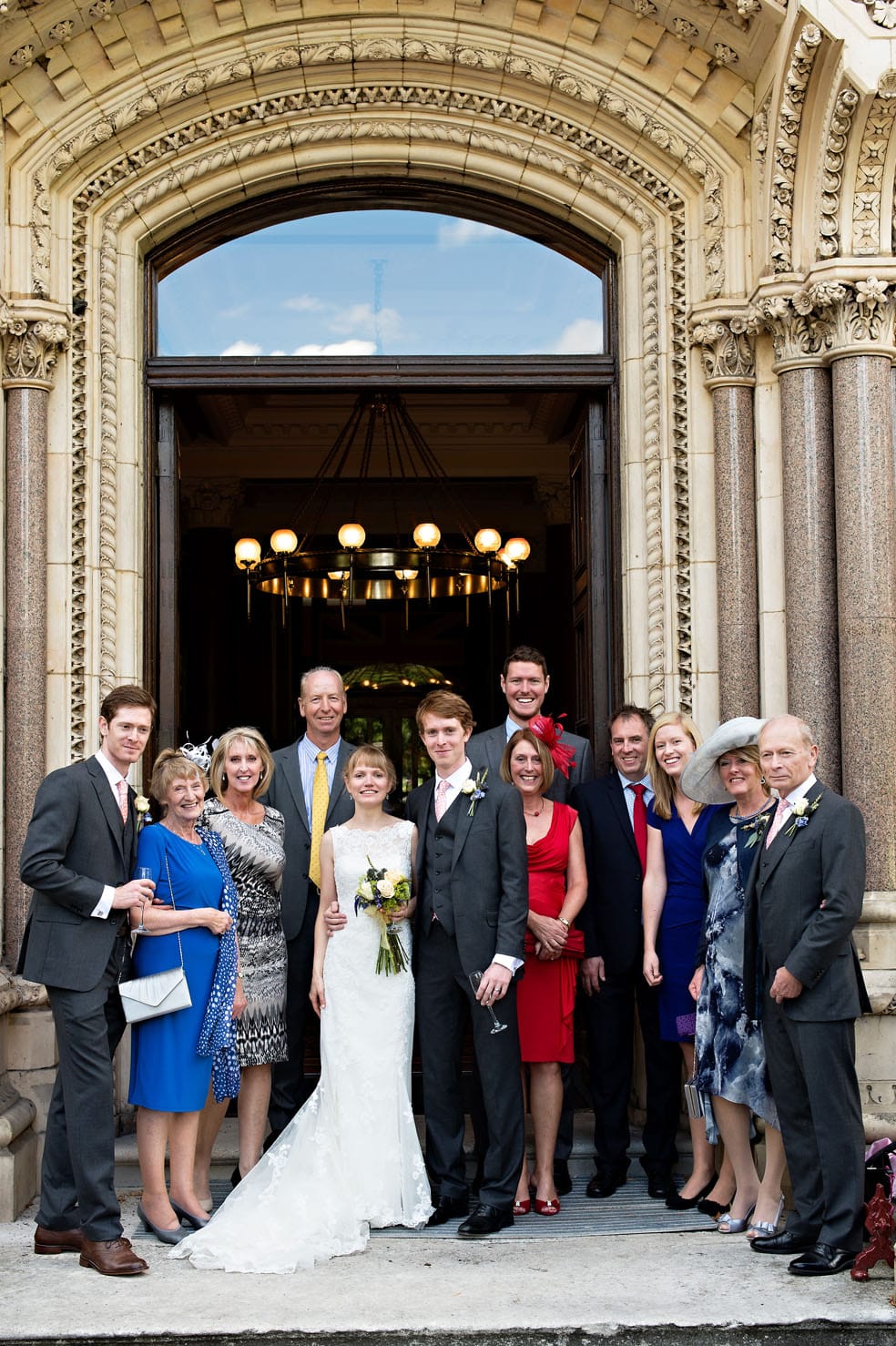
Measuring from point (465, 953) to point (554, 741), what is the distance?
3.89ft

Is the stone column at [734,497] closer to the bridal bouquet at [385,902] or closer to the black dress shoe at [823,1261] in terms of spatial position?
the bridal bouquet at [385,902]

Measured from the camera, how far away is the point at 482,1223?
5605 mm

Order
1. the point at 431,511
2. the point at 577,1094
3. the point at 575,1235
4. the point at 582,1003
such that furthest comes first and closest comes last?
1. the point at 431,511
2. the point at 577,1094
3. the point at 582,1003
4. the point at 575,1235

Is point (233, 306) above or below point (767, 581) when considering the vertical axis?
above

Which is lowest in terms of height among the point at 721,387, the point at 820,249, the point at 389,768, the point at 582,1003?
the point at 582,1003

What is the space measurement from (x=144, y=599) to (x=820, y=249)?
3417mm

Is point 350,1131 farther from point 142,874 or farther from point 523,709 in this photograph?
point 523,709

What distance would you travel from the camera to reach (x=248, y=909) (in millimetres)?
5977

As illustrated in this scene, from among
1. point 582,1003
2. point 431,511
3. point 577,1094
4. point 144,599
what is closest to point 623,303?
point 144,599

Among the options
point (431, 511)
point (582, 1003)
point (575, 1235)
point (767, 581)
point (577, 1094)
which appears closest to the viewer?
point (575, 1235)

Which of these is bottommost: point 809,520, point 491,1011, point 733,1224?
Answer: point 733,1224

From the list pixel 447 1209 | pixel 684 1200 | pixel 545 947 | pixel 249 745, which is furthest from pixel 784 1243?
pixel 249 745

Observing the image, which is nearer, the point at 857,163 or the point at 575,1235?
the point at 575,1235

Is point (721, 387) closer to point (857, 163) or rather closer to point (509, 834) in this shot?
point (857, 163)
